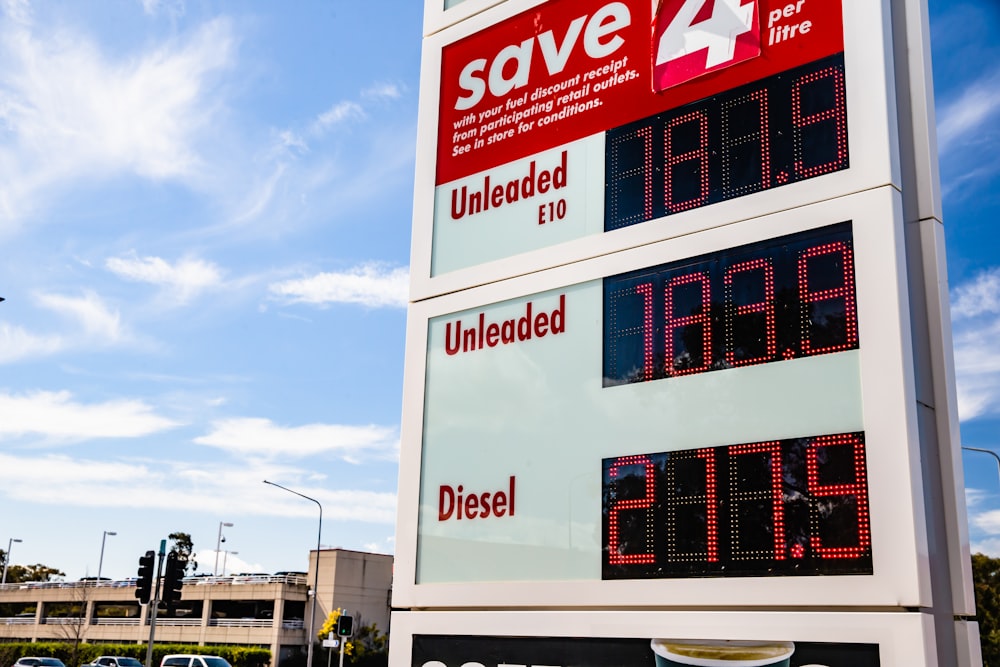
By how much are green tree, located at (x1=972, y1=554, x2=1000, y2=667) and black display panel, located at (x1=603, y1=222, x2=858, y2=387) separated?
618 inches

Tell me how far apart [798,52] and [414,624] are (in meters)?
4.52

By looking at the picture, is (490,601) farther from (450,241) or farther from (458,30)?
(458,30)

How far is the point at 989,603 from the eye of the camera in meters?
29.7

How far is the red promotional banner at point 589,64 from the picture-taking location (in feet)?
20.4

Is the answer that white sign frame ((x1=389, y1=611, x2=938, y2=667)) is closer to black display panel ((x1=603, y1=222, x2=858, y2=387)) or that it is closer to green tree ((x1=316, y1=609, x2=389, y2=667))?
black display panel ((x1=603, y1=222, x2=858, y2=387))

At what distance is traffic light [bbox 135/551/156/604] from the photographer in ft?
78.0

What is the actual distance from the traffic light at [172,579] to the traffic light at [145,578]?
362 mm

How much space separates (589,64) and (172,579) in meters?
20.5

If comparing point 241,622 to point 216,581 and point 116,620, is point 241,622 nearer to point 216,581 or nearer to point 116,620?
point 216,581

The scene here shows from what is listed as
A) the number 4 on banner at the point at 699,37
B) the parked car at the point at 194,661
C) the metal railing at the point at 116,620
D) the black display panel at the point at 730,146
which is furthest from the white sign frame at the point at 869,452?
the metal railing at the point at 116,620

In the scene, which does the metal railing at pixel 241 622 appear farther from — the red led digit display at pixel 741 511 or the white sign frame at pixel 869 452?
the red led digit display at pixel 741 511

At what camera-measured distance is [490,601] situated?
663 cm

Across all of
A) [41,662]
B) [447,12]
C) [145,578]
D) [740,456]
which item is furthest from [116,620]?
[740,456]

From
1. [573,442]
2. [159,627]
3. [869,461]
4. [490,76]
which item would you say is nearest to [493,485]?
[573,442]
